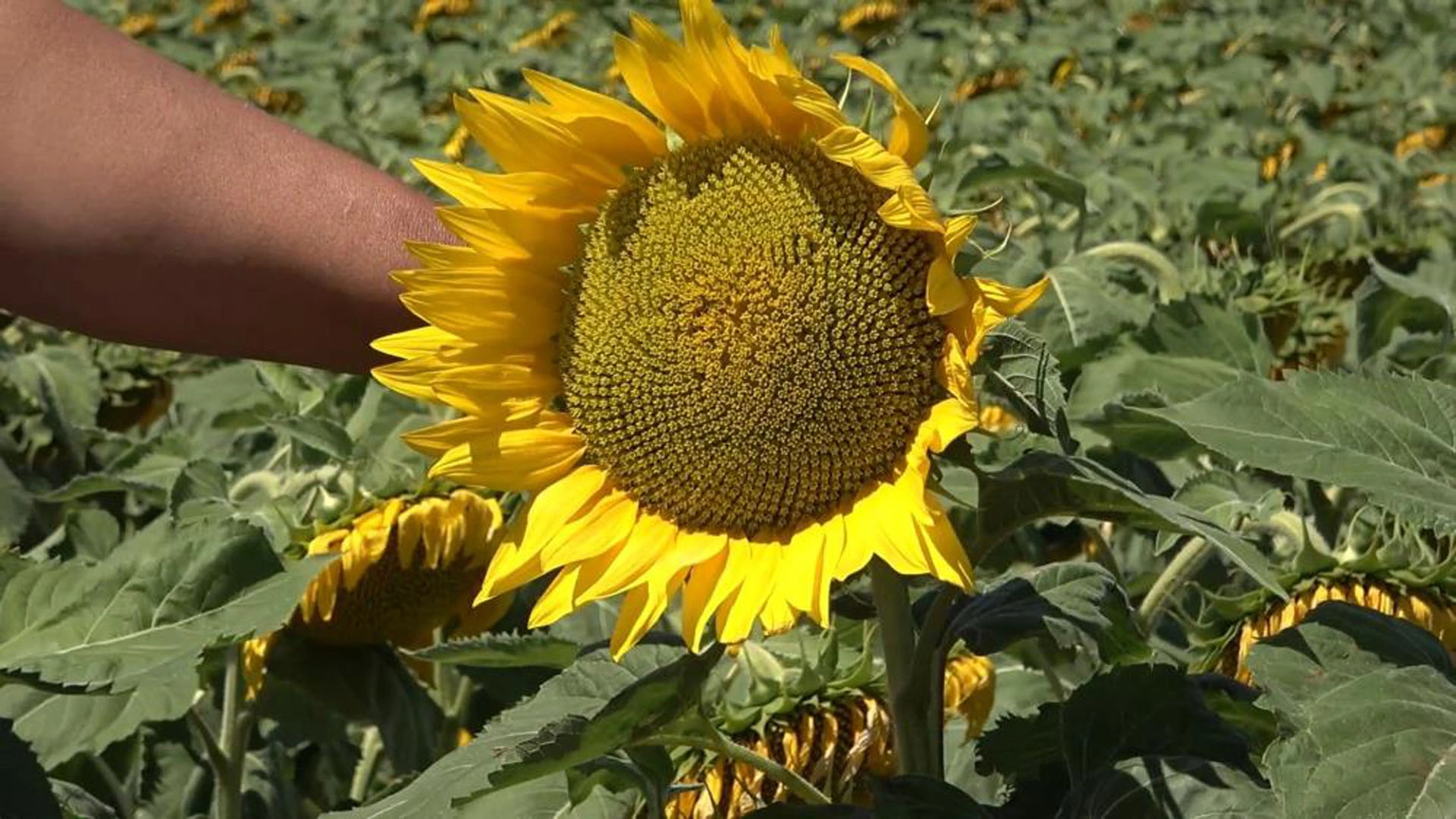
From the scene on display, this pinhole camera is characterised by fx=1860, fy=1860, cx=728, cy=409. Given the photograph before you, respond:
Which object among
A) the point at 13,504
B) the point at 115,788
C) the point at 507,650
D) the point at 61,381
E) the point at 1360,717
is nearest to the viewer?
the point at 1360,717

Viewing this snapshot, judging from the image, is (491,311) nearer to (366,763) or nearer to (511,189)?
(511,189)

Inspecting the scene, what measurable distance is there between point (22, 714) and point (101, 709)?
0.10m

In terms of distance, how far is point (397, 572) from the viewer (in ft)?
6.45

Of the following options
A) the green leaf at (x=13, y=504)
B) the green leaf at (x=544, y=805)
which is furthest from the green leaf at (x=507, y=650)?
the green leaf at (x=13, y=504)

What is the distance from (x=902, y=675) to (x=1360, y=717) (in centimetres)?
29

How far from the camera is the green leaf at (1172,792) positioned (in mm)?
1120

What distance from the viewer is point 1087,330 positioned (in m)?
2.20

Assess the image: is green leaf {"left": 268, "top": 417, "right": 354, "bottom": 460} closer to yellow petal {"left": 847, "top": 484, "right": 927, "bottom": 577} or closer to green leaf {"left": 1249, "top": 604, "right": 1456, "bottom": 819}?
yellow petal {"left": 847, "top": 484, "right": 927, "bottom": 577}

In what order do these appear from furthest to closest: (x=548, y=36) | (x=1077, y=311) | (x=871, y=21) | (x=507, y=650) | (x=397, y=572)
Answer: (x=548, y=36)
(x=871, y=21)
(x=1077, y=311)
(x=397, y=572)
(x=507, y=650)

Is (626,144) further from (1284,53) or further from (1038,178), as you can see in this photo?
(1284,53)

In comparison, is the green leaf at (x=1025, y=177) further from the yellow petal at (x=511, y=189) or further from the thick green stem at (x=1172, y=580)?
the yellow petal at (x=511, y=189)

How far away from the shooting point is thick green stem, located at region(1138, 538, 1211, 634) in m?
1.50

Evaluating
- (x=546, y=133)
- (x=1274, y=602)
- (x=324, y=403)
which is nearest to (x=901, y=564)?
(x=546, y=133)

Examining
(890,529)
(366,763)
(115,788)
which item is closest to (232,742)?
(115,788)
